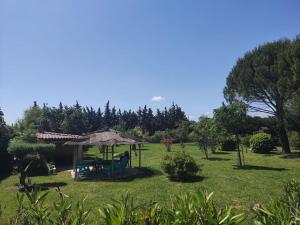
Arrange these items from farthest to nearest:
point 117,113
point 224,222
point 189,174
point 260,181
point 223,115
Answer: point 117,113 < point 223,115 < point 189,174 < point 260,181 < point 224,222

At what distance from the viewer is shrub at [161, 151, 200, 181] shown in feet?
56.2

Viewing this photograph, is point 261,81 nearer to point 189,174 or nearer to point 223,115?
point 223,115

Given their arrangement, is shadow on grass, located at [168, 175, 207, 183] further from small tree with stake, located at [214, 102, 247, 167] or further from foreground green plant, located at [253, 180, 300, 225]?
foreground green plant, located at [253, 180, 300, 225]

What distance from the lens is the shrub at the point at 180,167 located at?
17.1m

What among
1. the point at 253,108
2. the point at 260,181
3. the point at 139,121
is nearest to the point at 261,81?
the point at 253,108

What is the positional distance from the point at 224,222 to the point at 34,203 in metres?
1.87

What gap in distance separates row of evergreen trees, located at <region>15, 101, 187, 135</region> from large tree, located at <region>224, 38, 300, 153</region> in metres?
36.3

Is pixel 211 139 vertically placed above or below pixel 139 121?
below

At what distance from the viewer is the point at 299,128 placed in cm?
3700

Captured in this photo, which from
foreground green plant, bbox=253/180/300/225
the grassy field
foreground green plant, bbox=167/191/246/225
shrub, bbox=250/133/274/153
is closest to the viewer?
foreground green plant, bbox=167/191/246/225

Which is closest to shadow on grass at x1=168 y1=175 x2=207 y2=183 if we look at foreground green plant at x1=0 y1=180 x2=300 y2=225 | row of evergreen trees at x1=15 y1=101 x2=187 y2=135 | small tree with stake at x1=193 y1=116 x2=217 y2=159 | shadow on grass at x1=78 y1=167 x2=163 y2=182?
shadow on grass at x1=78 y1=167 x2=163 y2=182

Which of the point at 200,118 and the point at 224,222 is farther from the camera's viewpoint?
the point at 200,118

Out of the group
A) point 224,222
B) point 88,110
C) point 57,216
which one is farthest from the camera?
point 88,110

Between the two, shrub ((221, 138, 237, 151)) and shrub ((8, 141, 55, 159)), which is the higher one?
shrub ((221, 138, 237, 151))
